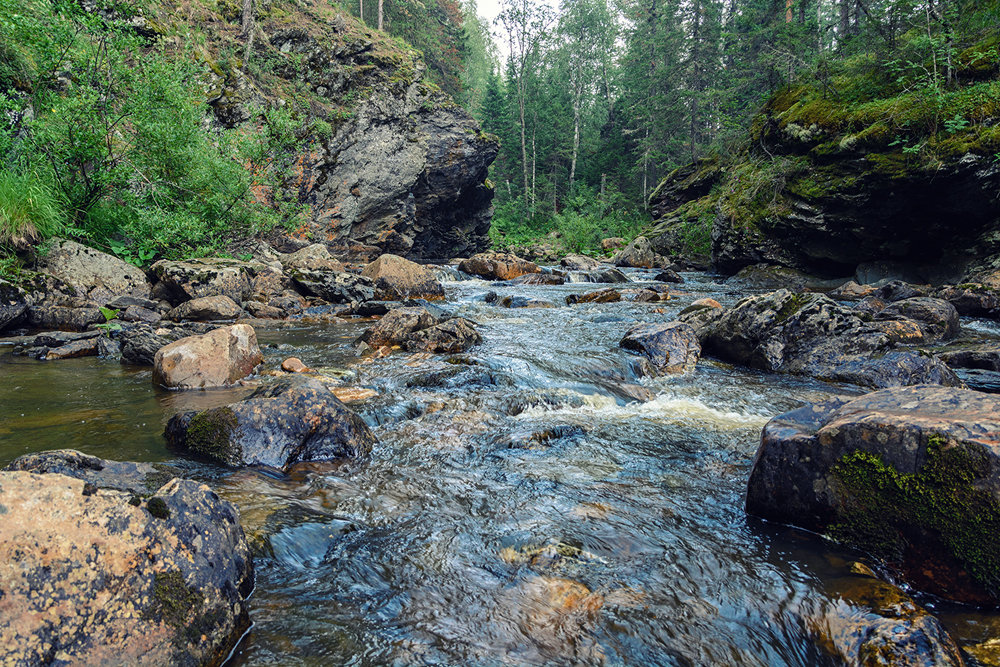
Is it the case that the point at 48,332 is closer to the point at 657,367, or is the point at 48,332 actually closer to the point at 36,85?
the point at 36,85

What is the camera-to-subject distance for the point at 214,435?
4.03 meters

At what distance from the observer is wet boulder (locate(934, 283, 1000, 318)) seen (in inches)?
360

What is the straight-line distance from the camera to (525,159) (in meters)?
41.7

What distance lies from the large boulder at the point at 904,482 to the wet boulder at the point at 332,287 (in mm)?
11209

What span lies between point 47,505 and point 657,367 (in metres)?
6.60

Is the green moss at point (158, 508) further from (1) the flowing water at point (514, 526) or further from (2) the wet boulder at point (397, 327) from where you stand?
(2) the wet boulder at point (397, 327)

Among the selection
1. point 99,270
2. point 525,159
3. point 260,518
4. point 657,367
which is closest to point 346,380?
point 260,518

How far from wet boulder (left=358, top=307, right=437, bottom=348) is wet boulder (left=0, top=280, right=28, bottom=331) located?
18.9 feet

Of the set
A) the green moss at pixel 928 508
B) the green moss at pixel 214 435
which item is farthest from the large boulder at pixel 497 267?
the green moss at pixel 928 508

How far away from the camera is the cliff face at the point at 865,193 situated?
10.5m

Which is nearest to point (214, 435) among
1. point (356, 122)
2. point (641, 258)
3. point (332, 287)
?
point (332, 287)

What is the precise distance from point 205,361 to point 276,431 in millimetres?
2703

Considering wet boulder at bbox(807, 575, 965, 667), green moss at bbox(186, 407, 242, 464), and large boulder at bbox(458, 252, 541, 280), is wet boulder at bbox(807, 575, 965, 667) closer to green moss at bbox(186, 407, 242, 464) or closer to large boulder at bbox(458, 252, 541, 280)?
green moss at bbox(186, 407, 242, 464)

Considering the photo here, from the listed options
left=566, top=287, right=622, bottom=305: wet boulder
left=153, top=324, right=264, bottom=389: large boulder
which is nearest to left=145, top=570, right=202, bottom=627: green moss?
left=153, top=324, right=264, bottom=389: large boulder
